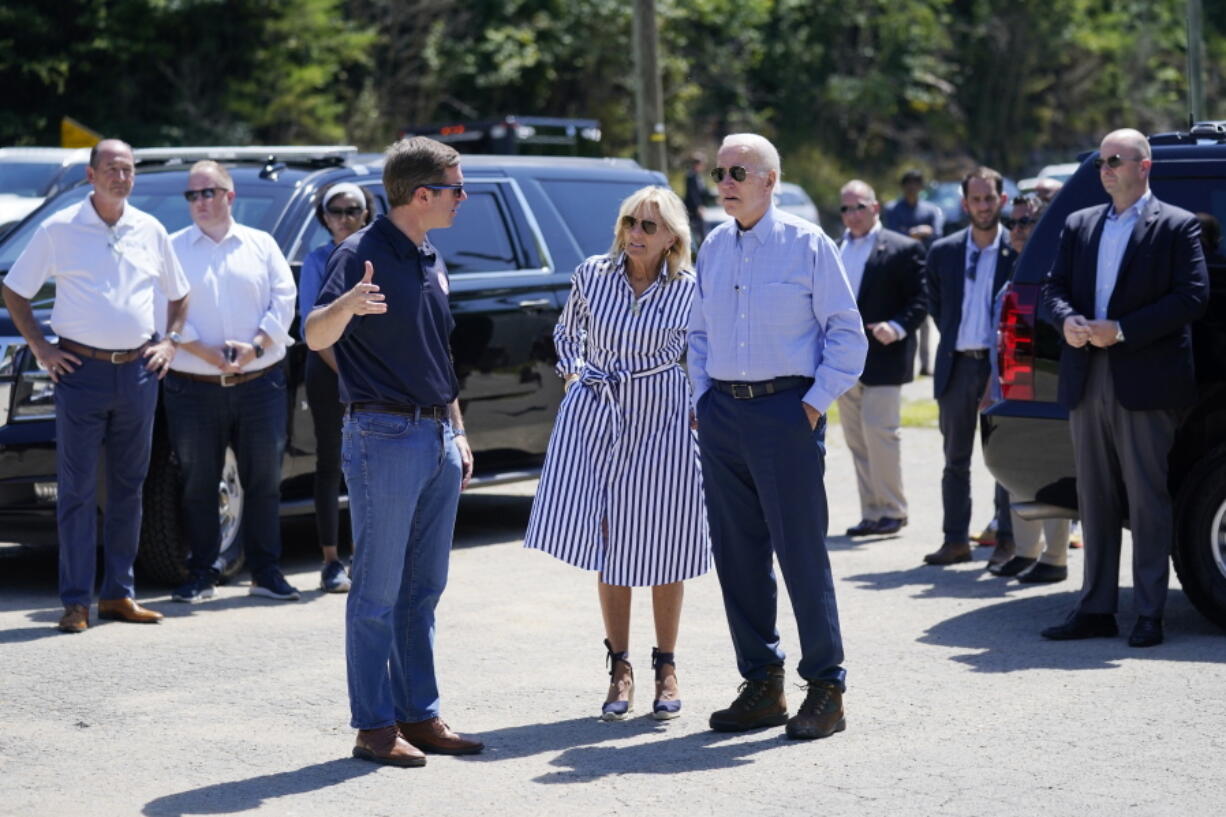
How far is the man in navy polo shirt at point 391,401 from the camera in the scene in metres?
5.72

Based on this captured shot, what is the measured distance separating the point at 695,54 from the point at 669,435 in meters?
37.2

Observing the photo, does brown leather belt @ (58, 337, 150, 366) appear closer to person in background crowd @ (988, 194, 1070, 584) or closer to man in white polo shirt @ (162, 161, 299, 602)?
man in white polo shirt @ (162, 161, 299, 602)

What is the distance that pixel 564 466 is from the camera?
21.7ft

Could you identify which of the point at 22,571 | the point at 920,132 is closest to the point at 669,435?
the point at 22,571

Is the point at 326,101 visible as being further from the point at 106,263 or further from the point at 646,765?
the point at 646,765

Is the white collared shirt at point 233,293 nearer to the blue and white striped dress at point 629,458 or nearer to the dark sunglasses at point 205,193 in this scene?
the dark sunglasses at point 205,193

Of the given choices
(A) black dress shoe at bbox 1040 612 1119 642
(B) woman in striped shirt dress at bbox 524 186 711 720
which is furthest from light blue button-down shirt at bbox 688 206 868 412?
(A) black dress shoe at bbox 1040 612 1119 642

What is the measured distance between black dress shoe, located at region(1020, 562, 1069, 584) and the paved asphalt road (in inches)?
3.4

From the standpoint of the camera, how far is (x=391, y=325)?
5707 millimetres

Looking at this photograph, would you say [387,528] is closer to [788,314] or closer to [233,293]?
[788,314]

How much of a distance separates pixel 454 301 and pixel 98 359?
7.73ft

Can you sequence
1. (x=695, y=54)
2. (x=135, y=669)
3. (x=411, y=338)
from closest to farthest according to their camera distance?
(x=411, y=338) → (x=135, y=669) → (x=695, y=54)

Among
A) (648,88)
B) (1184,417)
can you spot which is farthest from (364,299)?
(648,88)

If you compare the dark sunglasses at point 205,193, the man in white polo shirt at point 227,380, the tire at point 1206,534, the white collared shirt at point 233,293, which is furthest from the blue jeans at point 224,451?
the tire at point 1206,534
